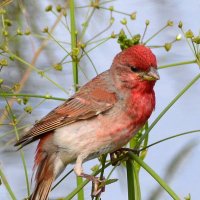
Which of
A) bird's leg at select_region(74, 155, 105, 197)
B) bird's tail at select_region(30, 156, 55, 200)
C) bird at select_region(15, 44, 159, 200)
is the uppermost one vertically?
bird at select_region(15, 44, 159, 200)

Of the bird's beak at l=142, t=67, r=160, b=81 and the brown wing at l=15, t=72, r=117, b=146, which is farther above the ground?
→ the brown wing at l=15, t=72, r=117, b=146

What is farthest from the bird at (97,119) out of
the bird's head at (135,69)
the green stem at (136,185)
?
the green stem at (136,185)

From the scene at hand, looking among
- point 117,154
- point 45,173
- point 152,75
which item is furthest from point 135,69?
point 45,173

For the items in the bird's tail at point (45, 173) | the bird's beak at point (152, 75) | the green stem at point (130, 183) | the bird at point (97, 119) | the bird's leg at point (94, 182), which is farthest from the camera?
the bird's tail at point (45, 173)

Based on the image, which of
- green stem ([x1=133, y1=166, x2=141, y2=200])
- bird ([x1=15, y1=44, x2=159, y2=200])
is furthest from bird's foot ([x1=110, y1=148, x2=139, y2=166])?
green stem ([x1=133, y1=166, x2=141, y2=200])

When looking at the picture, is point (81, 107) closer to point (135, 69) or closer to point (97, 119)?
point (97, 119)

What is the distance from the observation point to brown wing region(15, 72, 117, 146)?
230 inches

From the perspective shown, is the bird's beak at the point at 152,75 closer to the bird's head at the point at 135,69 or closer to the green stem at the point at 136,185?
the bird's head at the point at 135,69

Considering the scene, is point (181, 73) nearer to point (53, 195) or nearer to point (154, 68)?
point (53, 195)

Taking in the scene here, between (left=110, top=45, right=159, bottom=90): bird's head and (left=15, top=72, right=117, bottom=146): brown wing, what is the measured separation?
0.11 m

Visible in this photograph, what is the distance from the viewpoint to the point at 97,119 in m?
5.88

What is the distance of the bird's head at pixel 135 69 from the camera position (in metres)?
5.51

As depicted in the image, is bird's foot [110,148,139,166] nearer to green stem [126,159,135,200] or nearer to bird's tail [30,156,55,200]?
green stem [126,159,135,200]

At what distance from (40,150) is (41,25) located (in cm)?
263
